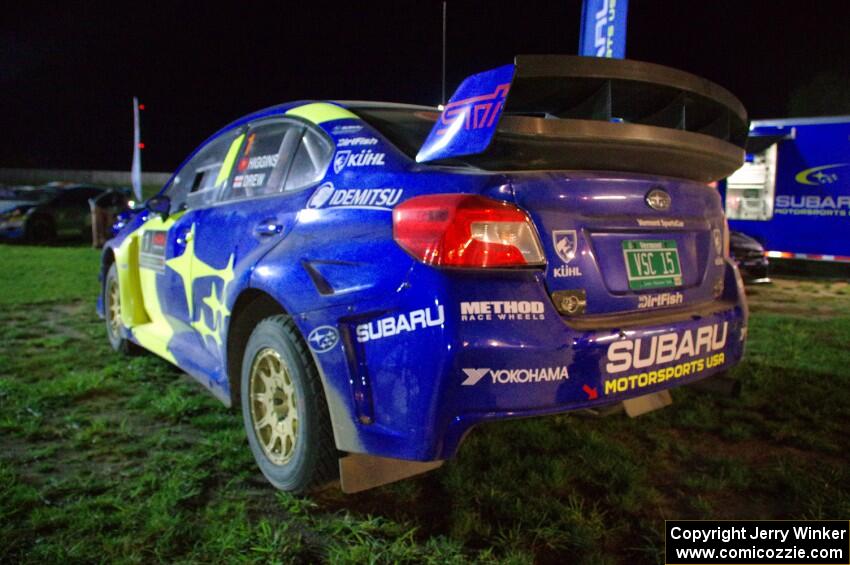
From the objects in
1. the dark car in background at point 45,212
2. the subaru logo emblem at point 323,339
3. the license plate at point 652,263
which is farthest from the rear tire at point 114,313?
the dark car in background at point 45,212

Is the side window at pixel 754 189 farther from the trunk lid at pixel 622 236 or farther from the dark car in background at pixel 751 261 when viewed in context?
the trunk lid at pixel 622 236

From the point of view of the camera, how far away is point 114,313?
4578 millimetres

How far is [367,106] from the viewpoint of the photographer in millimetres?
2840

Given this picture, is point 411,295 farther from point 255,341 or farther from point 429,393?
point 255,341

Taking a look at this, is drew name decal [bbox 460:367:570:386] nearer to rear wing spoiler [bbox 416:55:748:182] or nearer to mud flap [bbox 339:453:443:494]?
mud flap [bbox 339:453:443:494]

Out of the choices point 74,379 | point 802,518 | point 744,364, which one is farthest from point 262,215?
point 744,364

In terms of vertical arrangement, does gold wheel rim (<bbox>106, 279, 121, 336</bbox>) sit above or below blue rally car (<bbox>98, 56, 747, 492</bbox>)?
below

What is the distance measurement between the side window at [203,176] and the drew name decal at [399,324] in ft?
5.37

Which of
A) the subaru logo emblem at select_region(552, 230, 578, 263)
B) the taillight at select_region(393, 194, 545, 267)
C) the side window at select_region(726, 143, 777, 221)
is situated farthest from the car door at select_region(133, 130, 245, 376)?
the side window at select_region(726, 143, 777, 221)

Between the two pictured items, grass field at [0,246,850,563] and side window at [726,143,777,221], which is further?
side window at [726,143,777,221]

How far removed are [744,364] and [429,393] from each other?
3308mm

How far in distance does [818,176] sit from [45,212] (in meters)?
14.4

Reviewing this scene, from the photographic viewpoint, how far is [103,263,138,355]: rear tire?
14.7ft

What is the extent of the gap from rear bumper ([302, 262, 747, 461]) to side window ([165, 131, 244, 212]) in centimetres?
163
